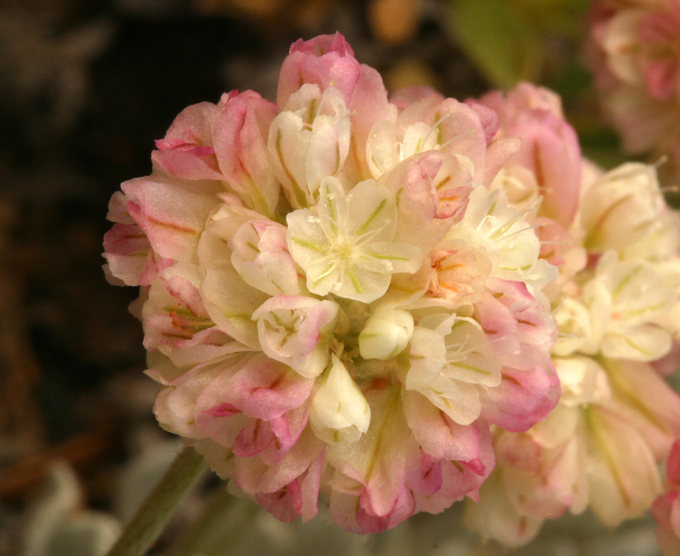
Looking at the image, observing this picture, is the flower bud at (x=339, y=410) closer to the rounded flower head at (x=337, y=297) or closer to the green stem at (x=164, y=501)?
the rounded flower head at (x=337, y=297)

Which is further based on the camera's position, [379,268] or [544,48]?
[544,48]

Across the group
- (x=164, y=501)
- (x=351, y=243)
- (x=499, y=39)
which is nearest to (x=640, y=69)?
(x=499, y=39)

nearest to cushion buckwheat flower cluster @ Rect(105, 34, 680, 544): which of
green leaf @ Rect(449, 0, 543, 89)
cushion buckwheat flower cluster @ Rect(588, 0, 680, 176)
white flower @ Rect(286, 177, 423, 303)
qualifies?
white flower @ Rect(286, 177, 423, 303)

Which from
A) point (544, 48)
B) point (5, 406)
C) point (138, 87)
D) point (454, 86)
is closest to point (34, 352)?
point (5, 406)

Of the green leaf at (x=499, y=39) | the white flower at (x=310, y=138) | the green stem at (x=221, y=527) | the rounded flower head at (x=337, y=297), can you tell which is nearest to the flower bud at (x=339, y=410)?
the rounded flower head at (x=337, y=297)

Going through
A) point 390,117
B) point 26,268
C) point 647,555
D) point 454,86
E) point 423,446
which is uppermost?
point 390,117

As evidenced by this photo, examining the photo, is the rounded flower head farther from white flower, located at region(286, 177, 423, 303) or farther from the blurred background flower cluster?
the blurred background flower cluster

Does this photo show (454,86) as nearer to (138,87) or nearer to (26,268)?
(138,87)
